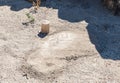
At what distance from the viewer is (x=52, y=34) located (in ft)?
29.6

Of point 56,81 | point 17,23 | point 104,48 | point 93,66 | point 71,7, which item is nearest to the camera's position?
point 56,81

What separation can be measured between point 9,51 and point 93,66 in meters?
2.30

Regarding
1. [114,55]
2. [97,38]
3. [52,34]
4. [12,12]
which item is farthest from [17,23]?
[114,55]

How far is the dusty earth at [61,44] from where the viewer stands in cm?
759

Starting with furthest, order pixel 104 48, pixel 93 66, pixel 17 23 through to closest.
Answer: pixel 17 23 < pixel 104 48 < pixel 93 66

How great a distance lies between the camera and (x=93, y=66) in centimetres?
786

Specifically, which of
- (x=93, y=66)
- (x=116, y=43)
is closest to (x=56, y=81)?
(x=93, y=66)

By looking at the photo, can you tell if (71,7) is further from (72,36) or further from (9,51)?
(9,51)

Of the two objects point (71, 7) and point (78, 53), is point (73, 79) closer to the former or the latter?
point (78, 53)

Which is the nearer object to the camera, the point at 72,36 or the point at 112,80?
→ the point at 112,80

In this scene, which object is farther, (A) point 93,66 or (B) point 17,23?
(B) point 17,23

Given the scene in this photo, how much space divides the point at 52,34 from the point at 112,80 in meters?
2.45

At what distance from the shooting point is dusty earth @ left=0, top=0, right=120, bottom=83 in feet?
24.9

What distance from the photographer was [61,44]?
28.2 ft
